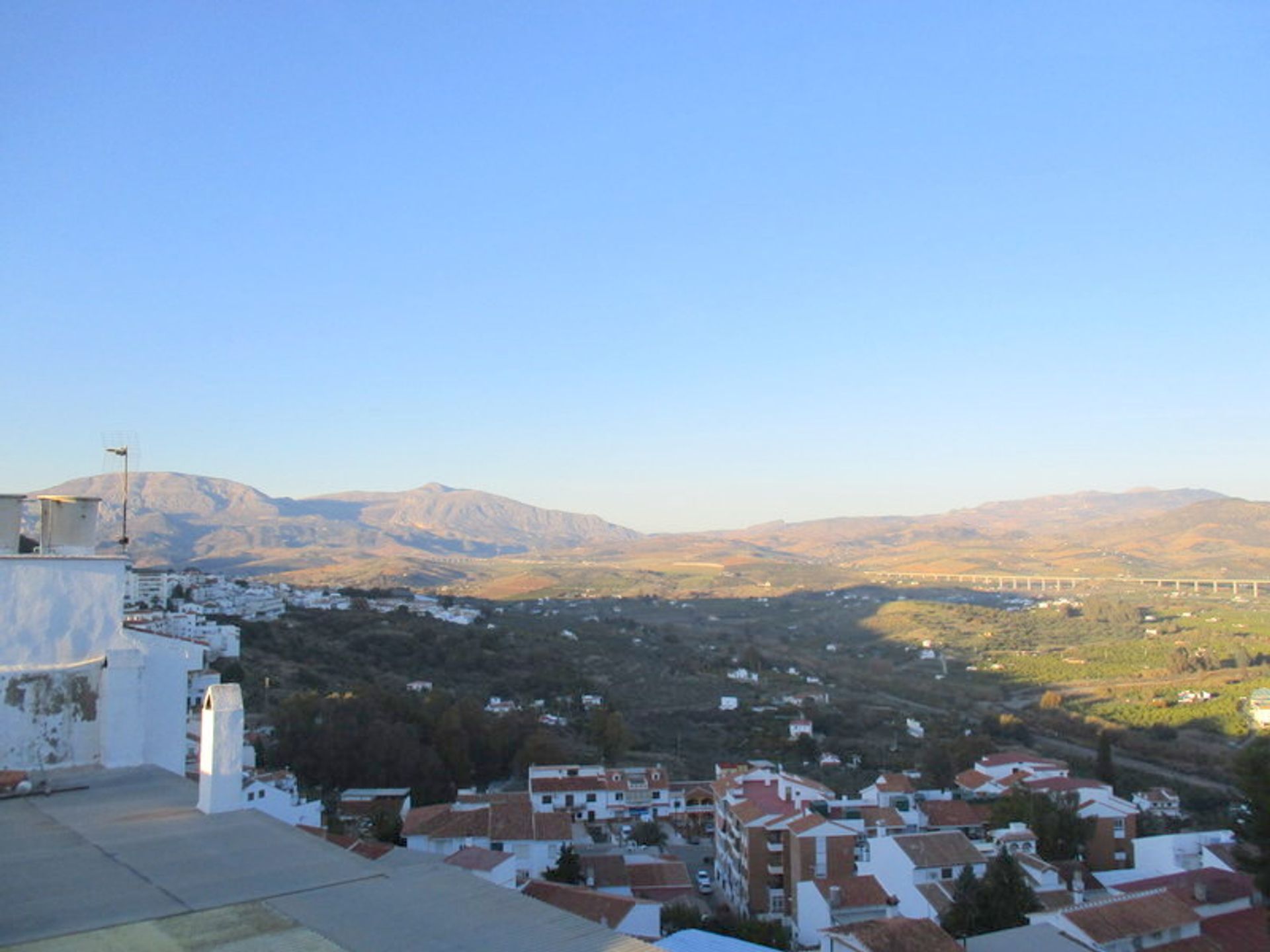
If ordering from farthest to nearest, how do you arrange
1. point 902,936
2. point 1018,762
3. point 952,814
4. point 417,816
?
point 1018,762 → point 952,814 → point 417,816 → point 902,936

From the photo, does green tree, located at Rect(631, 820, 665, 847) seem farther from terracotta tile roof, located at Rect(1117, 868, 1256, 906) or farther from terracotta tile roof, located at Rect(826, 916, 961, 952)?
terracotta tile roof, located at Rect(826, 916, 961, 952)

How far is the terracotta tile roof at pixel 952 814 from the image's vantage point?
20734 millimetres

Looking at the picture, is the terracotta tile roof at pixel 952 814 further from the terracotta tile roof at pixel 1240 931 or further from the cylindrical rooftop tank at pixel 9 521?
the cylindrical rooftop tank at pixel 9 521

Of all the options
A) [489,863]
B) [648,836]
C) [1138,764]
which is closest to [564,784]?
[648,836]

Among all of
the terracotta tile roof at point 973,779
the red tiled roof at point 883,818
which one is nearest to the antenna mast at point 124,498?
the red tiled roof at point 883,818

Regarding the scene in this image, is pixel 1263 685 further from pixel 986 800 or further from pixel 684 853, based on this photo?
pixel 684 853

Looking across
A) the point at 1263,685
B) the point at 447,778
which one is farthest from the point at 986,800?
the point at 1263,685

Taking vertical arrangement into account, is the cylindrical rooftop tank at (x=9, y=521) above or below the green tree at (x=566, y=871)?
above

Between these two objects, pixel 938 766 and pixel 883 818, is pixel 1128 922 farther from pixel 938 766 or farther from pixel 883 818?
pixel 938 766

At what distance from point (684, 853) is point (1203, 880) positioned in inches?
424

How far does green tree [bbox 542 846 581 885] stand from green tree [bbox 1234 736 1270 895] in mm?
10497

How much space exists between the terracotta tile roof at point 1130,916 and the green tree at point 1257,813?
3.80 metres

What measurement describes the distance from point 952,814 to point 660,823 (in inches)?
279

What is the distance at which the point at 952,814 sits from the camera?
21094 millimetres
